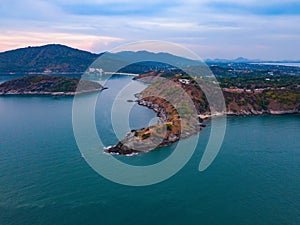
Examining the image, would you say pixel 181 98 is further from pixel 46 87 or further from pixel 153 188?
pixel 46 87

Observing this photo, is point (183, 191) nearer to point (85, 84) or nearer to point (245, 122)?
point (245, 122)

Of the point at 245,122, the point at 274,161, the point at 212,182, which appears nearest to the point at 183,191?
the point at 212,182

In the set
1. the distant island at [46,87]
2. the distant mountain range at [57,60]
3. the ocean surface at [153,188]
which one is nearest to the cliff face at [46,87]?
the distant island at [46,87]

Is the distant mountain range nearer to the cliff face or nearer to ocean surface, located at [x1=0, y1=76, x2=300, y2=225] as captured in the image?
the cliff face

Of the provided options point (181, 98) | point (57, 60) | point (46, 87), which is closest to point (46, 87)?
point (46, 87)

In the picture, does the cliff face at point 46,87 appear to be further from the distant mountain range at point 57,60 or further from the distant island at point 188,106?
the distant mountain range at point 57,60

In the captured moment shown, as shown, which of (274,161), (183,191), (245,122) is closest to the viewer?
(183,191)
